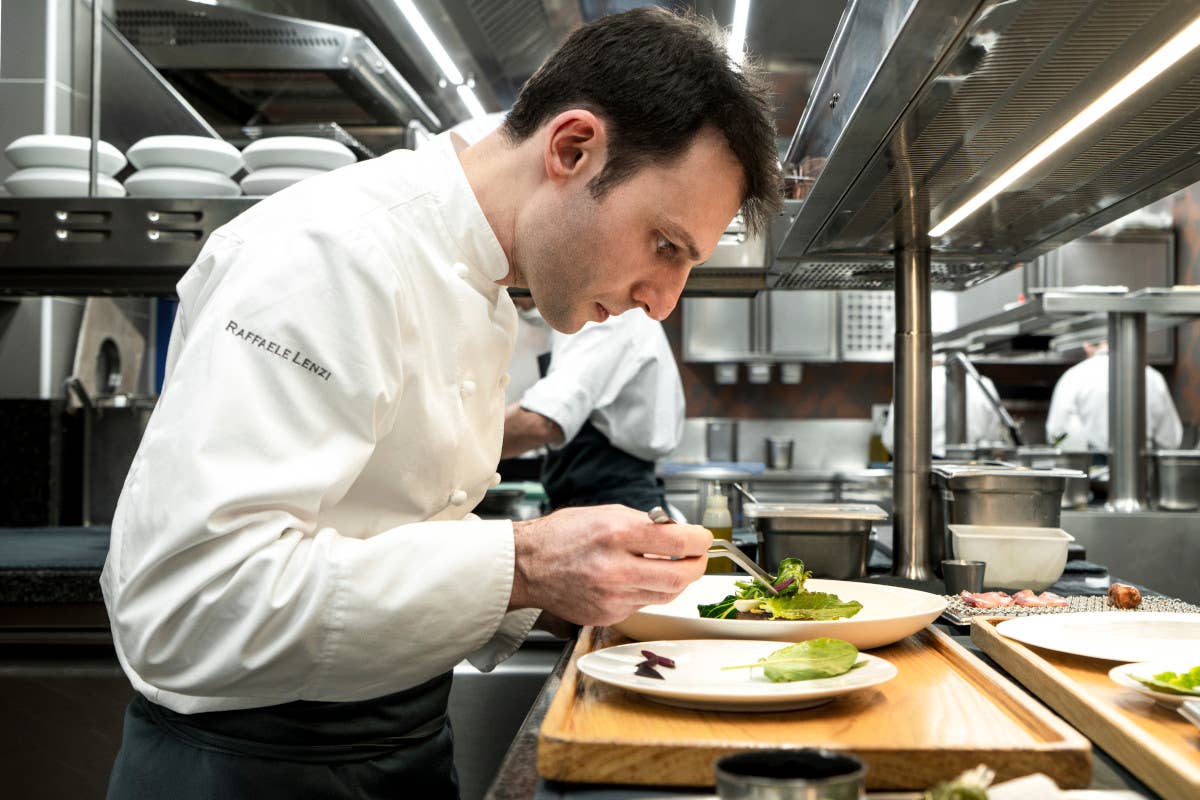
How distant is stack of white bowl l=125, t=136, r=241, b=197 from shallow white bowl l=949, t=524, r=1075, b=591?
184 cm

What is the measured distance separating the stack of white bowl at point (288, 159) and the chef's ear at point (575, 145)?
1319 mm

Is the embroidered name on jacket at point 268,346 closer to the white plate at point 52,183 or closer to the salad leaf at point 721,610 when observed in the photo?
the salad leaf at point 721,610

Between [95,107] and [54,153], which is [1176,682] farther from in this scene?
[54,153]

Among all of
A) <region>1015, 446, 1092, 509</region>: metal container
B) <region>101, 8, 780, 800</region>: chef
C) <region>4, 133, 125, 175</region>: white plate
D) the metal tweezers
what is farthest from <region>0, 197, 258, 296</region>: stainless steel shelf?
<region>1015, 446, 1092, 509</region>: metal container

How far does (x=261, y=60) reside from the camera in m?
3.91

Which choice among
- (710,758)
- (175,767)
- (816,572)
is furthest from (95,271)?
(710,758)

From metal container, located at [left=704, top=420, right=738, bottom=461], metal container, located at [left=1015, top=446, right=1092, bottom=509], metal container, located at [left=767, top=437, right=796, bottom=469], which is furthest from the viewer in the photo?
metal container, located at [left=704, top=420, right=738, bottom=461]

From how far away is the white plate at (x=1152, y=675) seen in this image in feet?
2.84

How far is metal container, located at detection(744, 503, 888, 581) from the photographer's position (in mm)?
1827

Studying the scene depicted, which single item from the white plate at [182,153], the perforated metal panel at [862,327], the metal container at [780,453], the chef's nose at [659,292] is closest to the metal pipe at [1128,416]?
the chef's nose at [659,292]

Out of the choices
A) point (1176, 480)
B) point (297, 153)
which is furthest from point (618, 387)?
point (1176, 480)

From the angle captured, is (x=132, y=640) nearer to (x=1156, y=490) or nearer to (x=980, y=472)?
(x=980, y=472)

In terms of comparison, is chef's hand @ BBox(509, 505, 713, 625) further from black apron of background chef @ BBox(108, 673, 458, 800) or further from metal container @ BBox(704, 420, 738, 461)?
metal container @ BBox(704, 420, 738, 461)

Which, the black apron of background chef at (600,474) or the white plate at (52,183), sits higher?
the white plate at (52,183)
